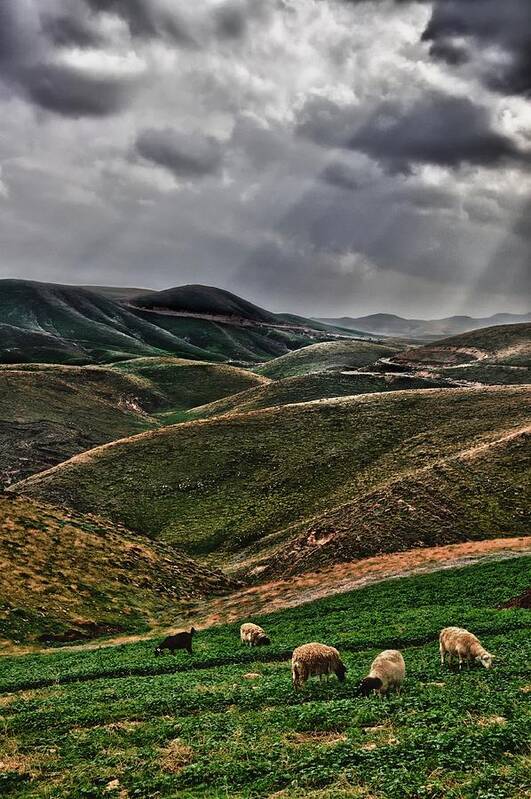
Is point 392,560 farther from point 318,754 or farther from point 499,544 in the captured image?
point 318,754

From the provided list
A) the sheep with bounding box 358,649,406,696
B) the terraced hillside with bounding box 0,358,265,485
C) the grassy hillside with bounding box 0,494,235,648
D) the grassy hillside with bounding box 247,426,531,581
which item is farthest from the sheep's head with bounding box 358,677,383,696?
the terraced hillside with bounding box 0,358,265,485

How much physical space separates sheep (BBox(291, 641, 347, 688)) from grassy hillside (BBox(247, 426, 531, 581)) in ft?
82.6

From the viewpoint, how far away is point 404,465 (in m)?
63.8

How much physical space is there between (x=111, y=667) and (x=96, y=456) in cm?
5729

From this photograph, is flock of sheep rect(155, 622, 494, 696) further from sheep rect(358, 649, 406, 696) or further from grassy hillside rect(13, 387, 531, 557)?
grassy hillside rect(13, 387, 531, 557)

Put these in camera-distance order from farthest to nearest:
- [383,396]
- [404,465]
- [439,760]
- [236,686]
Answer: [383,396]
[404,465]
[236,686]
[439,760]

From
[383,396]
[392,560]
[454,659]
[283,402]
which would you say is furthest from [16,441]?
[454,659]

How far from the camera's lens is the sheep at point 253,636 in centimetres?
2619

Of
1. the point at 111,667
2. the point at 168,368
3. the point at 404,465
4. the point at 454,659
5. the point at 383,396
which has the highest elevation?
the point at 168,368

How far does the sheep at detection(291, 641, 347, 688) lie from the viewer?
58.5 ft

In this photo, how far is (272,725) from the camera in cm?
1495

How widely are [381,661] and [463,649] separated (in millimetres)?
3534

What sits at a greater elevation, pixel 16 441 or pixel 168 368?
pixel 168 368

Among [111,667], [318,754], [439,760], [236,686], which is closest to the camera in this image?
[439,760]
